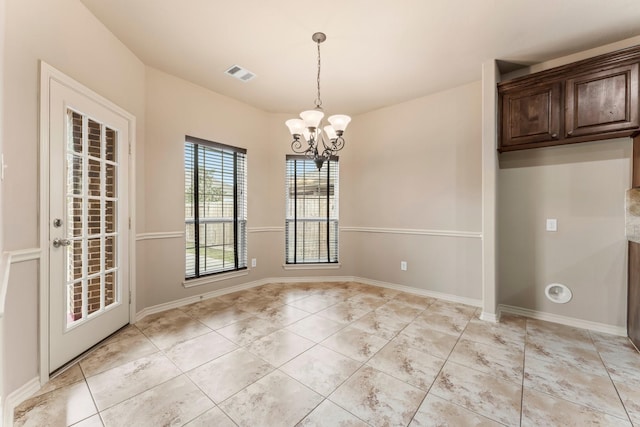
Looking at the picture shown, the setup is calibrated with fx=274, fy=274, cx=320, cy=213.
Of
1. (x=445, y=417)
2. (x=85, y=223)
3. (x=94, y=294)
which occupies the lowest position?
(x=445, y=417)

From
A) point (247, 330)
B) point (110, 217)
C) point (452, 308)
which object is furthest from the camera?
point (452, 308)

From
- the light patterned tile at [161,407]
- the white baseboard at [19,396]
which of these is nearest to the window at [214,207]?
the white baseboard at [19,396]

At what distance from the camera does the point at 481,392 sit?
182 centimetres

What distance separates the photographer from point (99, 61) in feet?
7.88

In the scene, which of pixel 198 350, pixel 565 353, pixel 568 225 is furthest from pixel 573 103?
pixel 198 350

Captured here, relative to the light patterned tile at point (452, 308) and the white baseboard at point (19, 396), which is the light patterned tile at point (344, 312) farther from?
the white baseboard at point (19, 396)

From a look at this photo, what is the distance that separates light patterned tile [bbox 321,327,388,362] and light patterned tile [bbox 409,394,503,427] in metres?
0.61

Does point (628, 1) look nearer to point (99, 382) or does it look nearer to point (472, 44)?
point (472, 44)

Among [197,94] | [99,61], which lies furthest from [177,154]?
[99,61]

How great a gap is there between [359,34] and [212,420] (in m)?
3.13

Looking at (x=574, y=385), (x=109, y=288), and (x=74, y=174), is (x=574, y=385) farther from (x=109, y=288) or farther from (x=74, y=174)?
(x=74, y=174)

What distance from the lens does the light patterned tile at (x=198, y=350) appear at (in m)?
2.16

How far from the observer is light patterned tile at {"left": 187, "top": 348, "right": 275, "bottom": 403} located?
183 centimetres

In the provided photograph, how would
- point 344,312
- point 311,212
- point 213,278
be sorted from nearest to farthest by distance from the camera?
point 344,312, point 213,278, point 311,212
